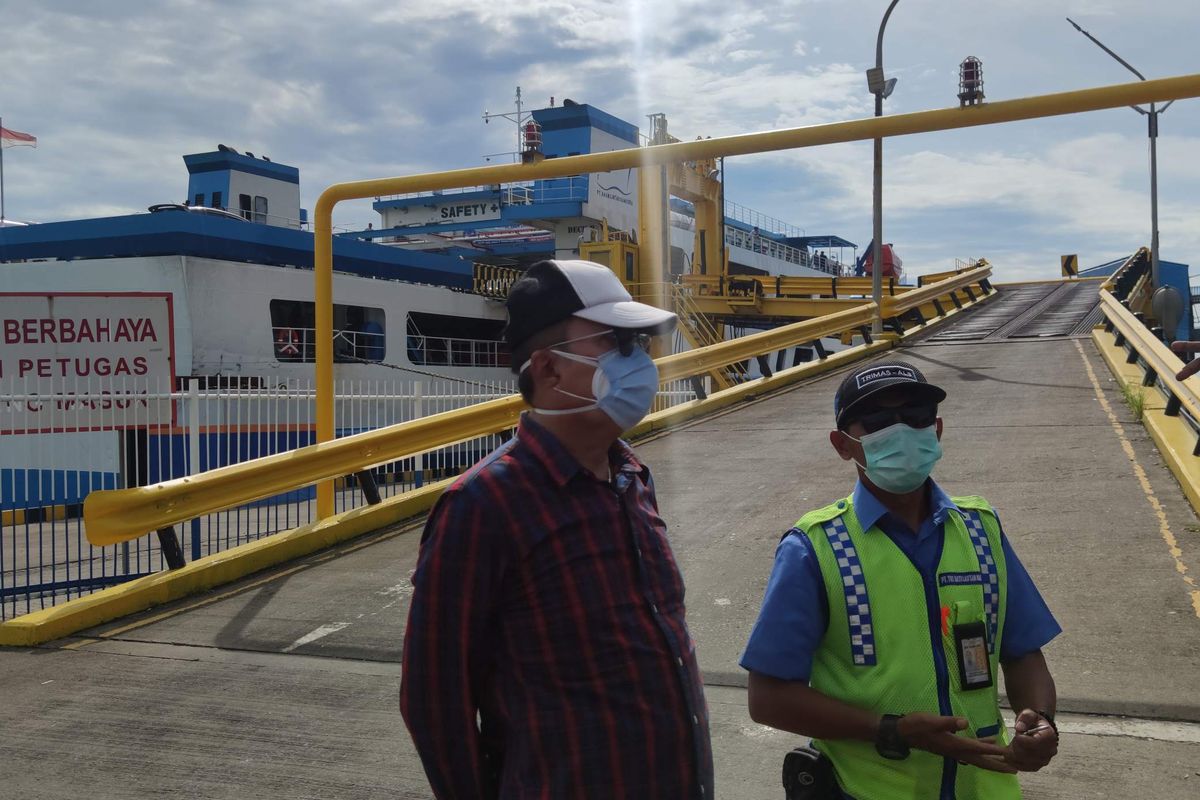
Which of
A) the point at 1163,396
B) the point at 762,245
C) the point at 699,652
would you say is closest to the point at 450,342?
the point at 1163,396

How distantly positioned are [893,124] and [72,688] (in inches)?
258

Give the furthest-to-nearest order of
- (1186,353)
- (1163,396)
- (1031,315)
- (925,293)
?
1. (1031,315)
2. (925,293)
3. (1163,396)
4. (1186,353)

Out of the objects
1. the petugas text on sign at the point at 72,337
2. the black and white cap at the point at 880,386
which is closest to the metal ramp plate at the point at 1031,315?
the petugas text on sign at the point at 72,337

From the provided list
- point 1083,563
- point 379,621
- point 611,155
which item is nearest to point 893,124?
point 611,155

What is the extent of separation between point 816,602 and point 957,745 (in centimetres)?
40

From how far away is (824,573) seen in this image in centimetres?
223

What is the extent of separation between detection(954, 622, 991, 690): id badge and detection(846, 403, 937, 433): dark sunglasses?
0.49 m

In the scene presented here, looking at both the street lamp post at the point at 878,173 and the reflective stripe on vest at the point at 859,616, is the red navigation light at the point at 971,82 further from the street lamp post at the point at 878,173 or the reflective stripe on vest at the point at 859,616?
the street lamp post at the point at 878,173

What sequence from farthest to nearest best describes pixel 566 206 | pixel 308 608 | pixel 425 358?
1. pixel 566 206
2. pixel 425 358
3. pixel 308 608

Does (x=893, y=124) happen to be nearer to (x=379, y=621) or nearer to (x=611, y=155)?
(x=611, y=155)

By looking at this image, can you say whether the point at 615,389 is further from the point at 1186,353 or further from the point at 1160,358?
the point at 1160,358

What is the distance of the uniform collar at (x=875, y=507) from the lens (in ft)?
7.47

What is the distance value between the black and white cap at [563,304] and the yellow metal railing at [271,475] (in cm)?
462

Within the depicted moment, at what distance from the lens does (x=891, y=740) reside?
210 centimetres
